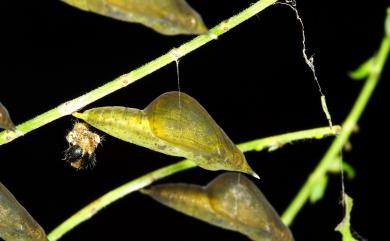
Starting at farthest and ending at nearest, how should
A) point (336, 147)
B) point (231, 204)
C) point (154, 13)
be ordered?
point (336, 147), point (231, 204), point (154, 13)

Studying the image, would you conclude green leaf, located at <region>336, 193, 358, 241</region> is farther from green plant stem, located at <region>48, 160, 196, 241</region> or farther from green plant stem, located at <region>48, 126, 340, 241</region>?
green plant stem, located at <region>48, 160, 196, 241</region>

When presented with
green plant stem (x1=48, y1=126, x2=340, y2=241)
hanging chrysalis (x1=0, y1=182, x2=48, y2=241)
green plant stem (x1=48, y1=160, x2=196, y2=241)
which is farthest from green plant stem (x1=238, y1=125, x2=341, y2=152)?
hanging chrysalis (x1=0, y1=182, x2=48, y2=241)

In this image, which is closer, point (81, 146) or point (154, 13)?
point (154, 13)

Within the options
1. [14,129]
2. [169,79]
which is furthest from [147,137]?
[169,79]

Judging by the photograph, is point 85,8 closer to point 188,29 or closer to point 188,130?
point 188,29

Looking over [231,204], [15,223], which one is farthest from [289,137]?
[15,223]

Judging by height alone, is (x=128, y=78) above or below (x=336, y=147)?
above

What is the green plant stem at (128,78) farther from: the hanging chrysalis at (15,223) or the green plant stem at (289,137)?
the green plant stem at (289,137)

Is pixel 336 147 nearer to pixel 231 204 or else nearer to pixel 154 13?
pixel 231 204
